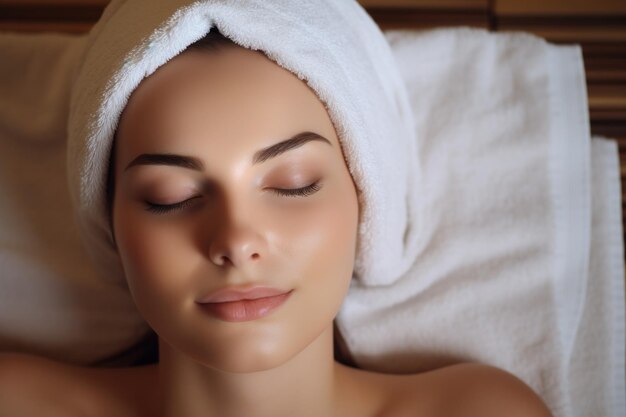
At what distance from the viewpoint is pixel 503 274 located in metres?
1.29

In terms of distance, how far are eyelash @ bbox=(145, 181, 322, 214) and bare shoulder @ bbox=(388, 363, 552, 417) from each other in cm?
40

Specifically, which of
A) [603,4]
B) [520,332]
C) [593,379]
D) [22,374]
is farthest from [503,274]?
[22,374]

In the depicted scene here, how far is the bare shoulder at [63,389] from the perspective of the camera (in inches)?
45.7

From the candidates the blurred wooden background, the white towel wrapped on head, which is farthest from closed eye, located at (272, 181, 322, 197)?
the blurred wooden background

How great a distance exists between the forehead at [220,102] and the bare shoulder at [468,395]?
46 centimetres

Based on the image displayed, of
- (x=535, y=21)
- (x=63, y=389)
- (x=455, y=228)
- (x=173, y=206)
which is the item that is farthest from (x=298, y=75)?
(x=535, y=21)

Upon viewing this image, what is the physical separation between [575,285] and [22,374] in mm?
940

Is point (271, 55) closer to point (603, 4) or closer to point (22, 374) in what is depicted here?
point (22, 374)

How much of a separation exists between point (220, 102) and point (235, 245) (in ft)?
0.60

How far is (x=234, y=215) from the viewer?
0.92 metres

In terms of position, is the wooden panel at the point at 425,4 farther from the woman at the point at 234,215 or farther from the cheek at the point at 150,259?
the cheek at the point at 150,259

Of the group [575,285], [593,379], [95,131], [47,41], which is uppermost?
[47,41]

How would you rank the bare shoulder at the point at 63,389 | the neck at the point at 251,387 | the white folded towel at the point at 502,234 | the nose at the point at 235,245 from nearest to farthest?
the nose at the point at 235,245 → the neck at the point at 251,387 → the bare shoulder at the point at 63,389 → the white folded towel at the point at 502,234

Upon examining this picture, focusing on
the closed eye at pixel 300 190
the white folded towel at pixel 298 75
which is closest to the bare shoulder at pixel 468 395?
the white folded towel at pixel 298 75
